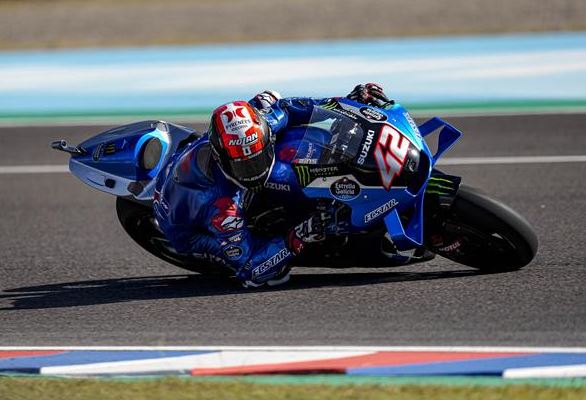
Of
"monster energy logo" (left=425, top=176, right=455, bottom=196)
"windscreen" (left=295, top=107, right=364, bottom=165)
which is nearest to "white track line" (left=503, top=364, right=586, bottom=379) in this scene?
"monster energy logo" (left=425, top=176, right=455, bottom=196)

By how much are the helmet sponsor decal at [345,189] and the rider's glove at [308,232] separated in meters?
0.14

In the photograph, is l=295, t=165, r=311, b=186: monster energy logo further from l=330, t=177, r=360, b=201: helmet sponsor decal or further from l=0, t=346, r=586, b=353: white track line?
l=0, t=346, r=586, b=353: white track line

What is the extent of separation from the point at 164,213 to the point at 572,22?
12.6m

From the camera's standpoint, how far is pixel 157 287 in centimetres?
700

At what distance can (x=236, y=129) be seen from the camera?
605 cm

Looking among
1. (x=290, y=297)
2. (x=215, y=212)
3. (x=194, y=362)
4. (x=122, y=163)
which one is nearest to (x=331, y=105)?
(x=215, y=212)

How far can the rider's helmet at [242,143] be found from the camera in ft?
19.9

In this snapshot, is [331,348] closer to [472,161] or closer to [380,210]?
[380,210]

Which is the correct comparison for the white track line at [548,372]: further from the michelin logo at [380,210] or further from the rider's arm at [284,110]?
the rider's arm at [284,110]

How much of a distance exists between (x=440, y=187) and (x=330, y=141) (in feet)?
2.16

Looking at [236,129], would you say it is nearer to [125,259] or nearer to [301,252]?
[301,252]

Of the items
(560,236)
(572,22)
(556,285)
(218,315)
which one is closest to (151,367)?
(218,315)

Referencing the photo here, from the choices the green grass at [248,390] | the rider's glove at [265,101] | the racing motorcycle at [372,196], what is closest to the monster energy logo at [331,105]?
the racing motorcycle at [372,196]

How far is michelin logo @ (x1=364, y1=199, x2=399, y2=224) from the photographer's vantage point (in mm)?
6195
